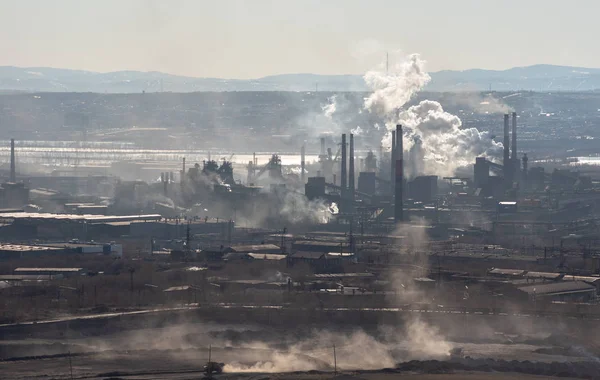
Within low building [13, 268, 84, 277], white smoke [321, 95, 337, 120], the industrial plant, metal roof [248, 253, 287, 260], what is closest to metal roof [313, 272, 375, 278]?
the industrial plant

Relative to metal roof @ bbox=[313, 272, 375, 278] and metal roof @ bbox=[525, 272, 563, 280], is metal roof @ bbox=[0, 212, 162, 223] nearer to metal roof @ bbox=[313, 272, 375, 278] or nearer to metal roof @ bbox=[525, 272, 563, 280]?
metal roof @ bbox=[313, 272, 375, 278]

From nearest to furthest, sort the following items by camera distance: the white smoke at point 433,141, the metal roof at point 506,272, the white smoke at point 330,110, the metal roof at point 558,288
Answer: the metal roof at point 558,288 → the metal roof at point 506,272 → the white smoke at point 433,141 → the white smoke at point 330,110

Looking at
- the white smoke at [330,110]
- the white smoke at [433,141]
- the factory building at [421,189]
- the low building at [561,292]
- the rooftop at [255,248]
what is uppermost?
the white smoke at [330,110]

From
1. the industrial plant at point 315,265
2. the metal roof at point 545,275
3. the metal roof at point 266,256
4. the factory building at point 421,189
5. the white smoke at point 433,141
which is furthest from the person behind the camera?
the white smoke at point 433,141

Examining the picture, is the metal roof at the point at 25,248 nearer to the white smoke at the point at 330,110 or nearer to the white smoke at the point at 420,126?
the white smoke at the point at 420,126

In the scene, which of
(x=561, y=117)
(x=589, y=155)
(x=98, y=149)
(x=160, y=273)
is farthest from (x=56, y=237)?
(x=561, y=117)

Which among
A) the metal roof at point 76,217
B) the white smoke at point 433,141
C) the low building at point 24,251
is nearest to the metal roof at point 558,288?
the low building at point 24,251
